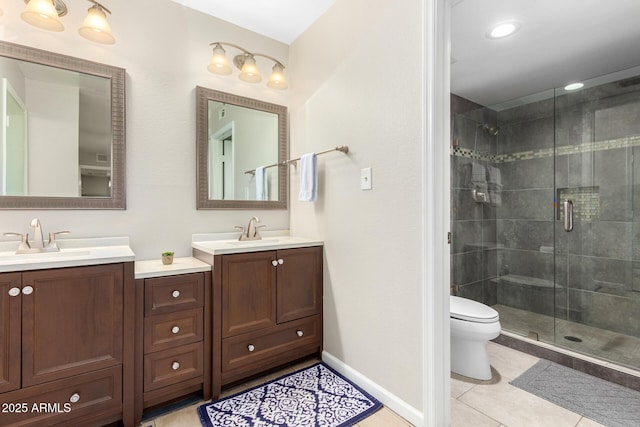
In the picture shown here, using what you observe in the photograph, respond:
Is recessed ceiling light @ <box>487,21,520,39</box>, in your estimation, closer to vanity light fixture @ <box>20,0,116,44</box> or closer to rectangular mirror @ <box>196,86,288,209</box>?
rectangular mirror @ <box>196,86,288,209</box>

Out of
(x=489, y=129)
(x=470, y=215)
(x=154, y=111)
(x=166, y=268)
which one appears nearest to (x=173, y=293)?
(x=166, y=268)

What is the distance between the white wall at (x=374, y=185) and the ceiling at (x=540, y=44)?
0.63 meters

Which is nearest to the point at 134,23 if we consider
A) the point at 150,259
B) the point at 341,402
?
the point at 150,259

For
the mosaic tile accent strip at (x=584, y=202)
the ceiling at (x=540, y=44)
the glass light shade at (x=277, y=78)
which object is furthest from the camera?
the mosaic tile accent strip at (x=584, y=202)

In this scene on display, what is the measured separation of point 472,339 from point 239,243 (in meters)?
1.60

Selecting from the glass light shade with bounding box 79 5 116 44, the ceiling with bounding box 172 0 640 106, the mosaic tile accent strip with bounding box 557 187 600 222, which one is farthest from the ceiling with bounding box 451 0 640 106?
the glass light shade with bounding box 79 5 116 44

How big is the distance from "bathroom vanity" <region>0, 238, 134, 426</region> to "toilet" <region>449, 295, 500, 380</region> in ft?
6.06

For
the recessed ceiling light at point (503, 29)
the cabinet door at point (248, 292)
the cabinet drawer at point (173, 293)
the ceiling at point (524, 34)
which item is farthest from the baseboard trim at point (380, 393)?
the recessed ceiling light at point (503, 29)

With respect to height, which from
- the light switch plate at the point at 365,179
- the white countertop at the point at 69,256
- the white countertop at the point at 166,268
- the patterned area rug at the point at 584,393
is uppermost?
the light switch plate at the point at 365,179

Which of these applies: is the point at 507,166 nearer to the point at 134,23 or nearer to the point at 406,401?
the point at 406,401

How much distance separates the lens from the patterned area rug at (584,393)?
1.50 metres

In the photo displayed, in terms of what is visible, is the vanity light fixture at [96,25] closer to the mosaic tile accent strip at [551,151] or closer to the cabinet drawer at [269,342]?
the cabinet drawer at [269,342]

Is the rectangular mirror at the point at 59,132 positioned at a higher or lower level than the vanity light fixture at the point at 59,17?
lower

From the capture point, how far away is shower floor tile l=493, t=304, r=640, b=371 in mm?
2041
